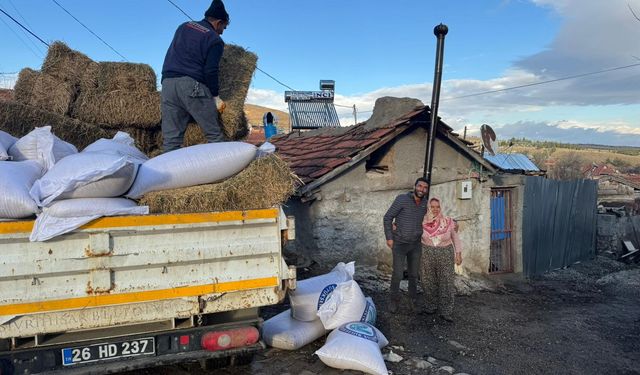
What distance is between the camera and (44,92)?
521 cm

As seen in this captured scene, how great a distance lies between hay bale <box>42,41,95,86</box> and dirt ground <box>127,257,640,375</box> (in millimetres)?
3441

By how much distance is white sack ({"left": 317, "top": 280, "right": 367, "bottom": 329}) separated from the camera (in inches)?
183

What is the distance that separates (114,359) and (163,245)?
2.70 ft

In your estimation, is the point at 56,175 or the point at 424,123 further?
the point at 424,123

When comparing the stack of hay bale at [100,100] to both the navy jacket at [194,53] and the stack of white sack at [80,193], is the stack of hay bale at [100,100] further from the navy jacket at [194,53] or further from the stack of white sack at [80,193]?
the stack of white sack at [80,193]

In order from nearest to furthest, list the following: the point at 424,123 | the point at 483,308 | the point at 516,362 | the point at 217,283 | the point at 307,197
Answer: the point at 217,283, the point at 516,362, the point at 483,308, the point at 307,197, the point at 424,123

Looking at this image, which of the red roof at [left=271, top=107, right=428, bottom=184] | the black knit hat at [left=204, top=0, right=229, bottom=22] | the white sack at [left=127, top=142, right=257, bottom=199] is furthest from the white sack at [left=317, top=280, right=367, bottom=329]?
the black knit hat at [left=204, top=0, right=229, bottom=22]

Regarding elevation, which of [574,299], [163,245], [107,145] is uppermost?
[107,145]

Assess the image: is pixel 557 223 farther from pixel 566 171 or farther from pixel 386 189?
pixel 566 171

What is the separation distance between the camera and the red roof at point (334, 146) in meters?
8.23

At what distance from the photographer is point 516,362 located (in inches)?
198

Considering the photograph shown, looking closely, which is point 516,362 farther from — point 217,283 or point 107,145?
point 107,145

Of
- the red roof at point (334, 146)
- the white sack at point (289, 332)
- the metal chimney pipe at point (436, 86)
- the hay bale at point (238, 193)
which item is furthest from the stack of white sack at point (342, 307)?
the metal chimney pipe at point (436, 86)

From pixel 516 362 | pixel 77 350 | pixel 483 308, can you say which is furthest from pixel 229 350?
pixel 483 308
